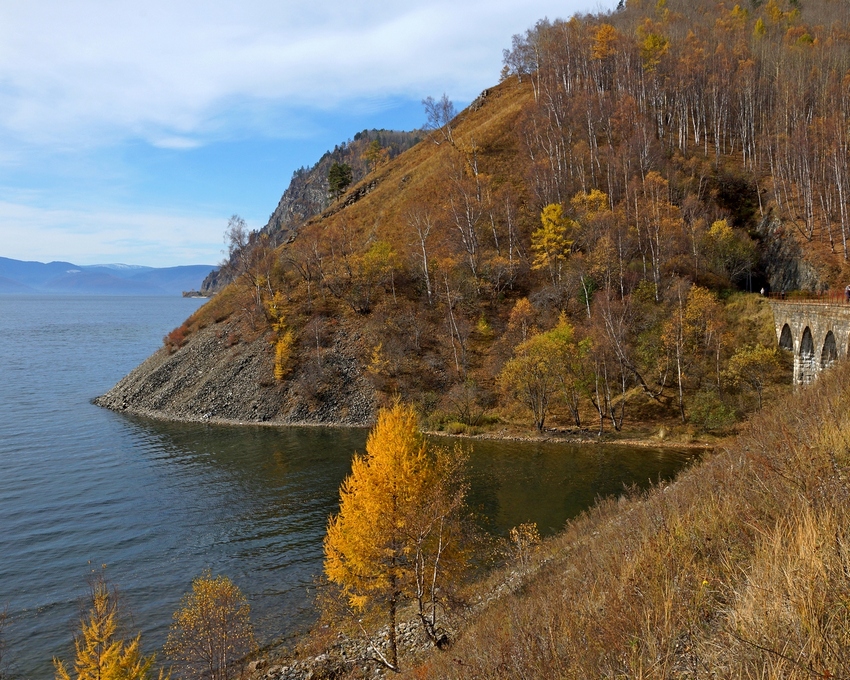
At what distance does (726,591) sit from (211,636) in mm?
21305

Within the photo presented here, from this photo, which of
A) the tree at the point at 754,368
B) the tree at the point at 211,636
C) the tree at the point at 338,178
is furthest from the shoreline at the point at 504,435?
the tree at the point at 338,178

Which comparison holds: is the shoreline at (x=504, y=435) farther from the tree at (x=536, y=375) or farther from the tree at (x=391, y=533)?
the tree at (x=391, y=533)

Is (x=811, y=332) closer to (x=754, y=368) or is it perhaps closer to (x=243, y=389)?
(x=754, y=368)

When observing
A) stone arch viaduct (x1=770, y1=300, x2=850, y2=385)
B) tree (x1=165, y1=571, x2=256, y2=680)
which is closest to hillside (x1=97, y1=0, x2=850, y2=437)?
stone arch viaduct (x1=770, y1=300, x2=850, y2=385)

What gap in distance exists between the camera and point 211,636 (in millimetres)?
21406

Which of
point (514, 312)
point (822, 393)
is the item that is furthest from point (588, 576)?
point (514, 312)

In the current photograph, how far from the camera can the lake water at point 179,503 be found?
1075 inches

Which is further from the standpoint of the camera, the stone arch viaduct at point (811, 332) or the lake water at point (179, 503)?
the stone arch viaduct at point (811, 332)

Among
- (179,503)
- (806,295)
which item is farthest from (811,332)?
(179,503)

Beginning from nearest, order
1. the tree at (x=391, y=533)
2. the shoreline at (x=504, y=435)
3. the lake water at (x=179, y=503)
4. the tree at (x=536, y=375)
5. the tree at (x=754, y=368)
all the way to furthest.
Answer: the tree at (x=391, y=533), the lake water at (x=179, y=503), the shoreline at (x=504, y=435), the tree at (x=754, y=368), the tree at (x=536, y=375)

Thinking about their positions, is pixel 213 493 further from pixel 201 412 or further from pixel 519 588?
pixel 519 588

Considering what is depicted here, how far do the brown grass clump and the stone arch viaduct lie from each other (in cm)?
3422

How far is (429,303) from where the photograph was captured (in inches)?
2918

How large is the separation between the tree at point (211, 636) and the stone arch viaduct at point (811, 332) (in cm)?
4342
